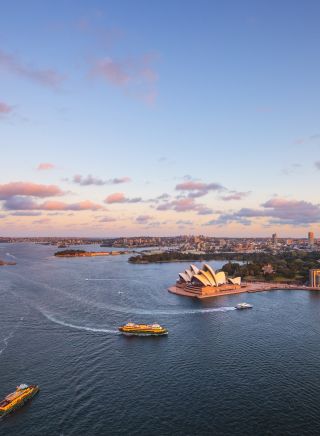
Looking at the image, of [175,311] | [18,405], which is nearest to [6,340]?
[18,405]

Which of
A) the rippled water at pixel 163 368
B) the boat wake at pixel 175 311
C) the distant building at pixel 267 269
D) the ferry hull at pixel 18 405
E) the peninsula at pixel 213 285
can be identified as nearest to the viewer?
the rippled water at pixel 163 368

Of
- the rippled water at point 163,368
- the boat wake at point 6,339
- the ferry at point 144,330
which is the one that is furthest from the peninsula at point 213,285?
the boat wake at point 6,339

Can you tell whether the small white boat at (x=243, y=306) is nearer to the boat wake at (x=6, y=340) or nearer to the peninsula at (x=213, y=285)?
the peninsula at (x=213, y=285)

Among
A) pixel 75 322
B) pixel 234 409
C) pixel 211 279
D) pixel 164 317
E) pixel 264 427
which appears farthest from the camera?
pixel 211 279

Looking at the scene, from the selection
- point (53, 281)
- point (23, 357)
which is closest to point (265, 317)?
point (23, 357)

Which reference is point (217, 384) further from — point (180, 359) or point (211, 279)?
point (211, 279)
